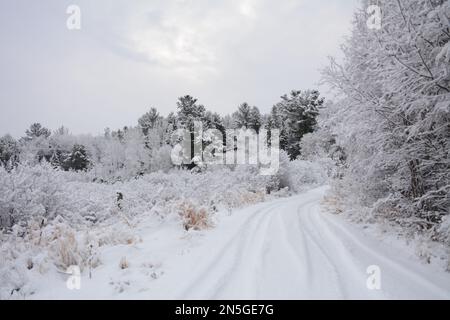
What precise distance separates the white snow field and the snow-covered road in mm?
13

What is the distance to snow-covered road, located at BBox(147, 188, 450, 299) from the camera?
13.3 ft

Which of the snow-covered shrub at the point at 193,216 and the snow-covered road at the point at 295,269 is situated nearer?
the snow-covered road at the point at 295,269

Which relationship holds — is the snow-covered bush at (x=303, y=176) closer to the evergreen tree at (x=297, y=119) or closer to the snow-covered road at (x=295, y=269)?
the snow-covered road at (x=295, y=269)

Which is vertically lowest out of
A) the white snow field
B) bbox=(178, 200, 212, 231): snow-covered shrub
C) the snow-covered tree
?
the white snow field

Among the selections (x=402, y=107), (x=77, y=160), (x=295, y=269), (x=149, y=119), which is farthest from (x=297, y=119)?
(x=295, y=269)

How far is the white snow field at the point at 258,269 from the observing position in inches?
161

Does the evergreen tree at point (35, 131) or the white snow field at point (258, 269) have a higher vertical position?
the evergreen tree at point (35, 131)

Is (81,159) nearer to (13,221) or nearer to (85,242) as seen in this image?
(13,221)

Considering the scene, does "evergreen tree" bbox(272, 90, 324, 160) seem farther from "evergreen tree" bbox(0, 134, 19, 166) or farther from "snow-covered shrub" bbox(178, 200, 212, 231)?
"evergreen tree" bbox(0, 134, 19, 166)

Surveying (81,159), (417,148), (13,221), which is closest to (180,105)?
(81,159)

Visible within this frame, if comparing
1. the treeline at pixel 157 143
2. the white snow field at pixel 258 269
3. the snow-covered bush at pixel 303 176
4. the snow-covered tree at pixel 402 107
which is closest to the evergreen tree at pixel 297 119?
the treeline at pixel 157 143

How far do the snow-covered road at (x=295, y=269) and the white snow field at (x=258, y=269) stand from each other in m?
0.01

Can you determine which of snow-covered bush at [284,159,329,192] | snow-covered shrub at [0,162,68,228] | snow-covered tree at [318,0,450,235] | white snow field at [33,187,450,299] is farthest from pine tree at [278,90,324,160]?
white snow field at [33,187,450,299]
